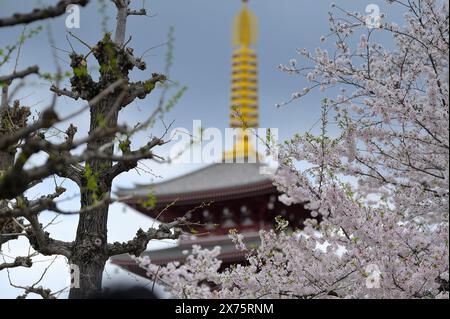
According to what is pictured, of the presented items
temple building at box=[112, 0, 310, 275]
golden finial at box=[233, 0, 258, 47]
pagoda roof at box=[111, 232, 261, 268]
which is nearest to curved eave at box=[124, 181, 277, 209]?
temple building at box=[112, 0, 310, 275]

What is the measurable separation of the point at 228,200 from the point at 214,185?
1.89 metres

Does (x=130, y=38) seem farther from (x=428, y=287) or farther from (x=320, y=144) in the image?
(x=428, y=287)

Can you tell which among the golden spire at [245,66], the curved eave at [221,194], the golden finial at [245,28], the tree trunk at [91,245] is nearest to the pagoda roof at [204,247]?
the curved eave at [221,194]

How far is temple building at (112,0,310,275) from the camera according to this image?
28609 millimetres

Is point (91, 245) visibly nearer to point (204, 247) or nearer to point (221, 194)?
point (221, 194)

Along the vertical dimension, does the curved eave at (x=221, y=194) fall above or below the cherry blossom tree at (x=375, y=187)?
above

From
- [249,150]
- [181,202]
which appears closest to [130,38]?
[181,202]

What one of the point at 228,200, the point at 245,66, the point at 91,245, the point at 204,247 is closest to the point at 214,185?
the point at 228,200

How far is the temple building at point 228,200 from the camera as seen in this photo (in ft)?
93.9

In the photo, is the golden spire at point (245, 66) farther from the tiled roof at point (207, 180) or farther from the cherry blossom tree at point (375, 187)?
the cherry blossom tree at point (375, 187)

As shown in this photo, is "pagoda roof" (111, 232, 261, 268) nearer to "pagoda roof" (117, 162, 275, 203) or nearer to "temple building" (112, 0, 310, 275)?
"temple building" (112, 0, 310, 275)

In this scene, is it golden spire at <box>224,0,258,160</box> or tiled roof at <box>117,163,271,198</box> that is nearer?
tiled roof at <box>117,163,271,198</box>

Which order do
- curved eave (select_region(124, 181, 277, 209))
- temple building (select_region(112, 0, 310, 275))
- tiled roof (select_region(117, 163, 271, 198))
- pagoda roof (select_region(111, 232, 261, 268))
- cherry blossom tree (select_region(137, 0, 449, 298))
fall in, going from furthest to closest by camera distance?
1. tiled roof (select_region(117, 163, 271, 198))
2. temple building (select_region(112, 0, 310, 275))
3. pagoda roof (select_region(111, 232, 261, 268))
4. curved eave (select_region(124, 181, 277, 209))
5. cherry blossom tree (select_region(137, 0, 449, 298))
